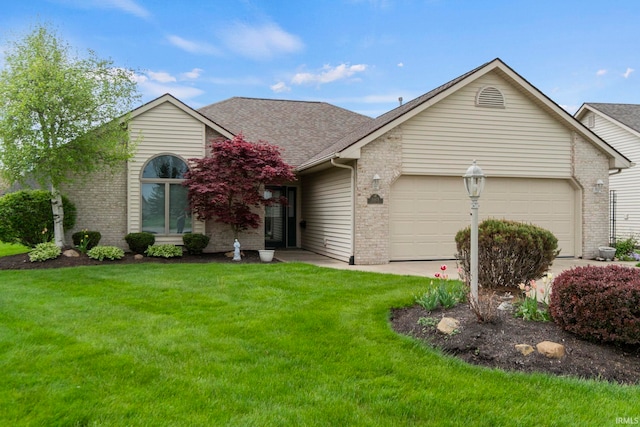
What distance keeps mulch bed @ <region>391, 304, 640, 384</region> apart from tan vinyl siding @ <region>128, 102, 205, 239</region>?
964 cm

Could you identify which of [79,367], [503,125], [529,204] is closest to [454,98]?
[503,125]

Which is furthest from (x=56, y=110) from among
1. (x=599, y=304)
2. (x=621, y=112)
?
(x=621, y=112)

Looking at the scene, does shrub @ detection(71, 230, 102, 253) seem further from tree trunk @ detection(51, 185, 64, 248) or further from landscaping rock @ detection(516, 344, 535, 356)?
landscaping rock @ detection(516, 344, 535, 356)

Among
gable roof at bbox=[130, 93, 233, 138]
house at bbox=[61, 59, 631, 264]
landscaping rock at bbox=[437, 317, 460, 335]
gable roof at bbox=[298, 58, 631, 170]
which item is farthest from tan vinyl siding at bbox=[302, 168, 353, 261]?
landscaping rock at bbox=[437, 317, 460, 335]

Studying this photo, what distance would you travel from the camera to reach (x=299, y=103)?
21.0 metres

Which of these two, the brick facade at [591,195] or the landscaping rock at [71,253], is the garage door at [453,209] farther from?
the landscaping rock at [71,253]

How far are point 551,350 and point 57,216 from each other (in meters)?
11.8

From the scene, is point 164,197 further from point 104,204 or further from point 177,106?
point 177,106

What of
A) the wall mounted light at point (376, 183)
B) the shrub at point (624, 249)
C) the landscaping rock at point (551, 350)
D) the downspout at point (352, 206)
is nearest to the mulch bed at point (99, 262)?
the downspout at point (352, 206)

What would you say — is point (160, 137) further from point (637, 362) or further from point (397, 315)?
point (637, 362)

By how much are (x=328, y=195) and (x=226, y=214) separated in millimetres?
3252

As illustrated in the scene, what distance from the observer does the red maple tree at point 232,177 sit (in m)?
12.2

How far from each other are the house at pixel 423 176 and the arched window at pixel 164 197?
0.03 meters

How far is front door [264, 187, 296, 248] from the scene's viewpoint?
1612cm
